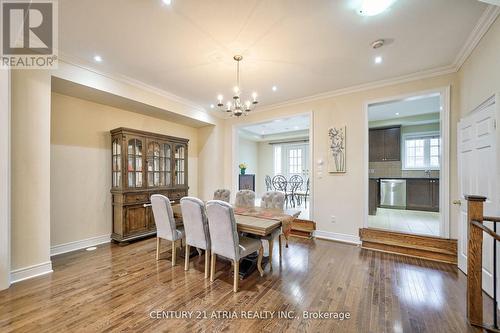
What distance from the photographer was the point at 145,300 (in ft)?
7.06

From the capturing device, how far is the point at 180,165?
16.2 ft

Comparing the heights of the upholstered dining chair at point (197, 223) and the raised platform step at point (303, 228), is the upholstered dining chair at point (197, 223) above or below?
above

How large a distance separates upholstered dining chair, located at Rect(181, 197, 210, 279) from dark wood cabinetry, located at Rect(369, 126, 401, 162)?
6.15m

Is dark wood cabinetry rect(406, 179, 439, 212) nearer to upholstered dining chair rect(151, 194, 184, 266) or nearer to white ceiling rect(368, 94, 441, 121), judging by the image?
white ceiling rect(368, 94, 441, 121)

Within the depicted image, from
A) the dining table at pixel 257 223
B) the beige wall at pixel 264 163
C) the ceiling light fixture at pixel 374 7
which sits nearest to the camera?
the ceiling light fixture at pixel 374 7

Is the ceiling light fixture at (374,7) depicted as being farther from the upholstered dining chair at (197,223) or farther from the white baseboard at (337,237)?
the white baseboard at (337,237)

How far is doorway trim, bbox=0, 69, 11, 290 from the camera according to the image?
89.4 inches

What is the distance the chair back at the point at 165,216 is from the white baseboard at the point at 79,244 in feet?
5.39

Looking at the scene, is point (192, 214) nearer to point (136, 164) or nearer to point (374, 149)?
point (136, 164)

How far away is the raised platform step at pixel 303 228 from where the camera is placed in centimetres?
423

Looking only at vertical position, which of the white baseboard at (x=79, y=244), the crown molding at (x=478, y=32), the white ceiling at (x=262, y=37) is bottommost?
the white baseboard at (x=79, y=244)

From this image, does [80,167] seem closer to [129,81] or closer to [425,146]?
[129,81]

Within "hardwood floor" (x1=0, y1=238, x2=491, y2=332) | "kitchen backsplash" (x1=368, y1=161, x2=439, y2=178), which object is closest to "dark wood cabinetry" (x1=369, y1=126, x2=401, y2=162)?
"kitchen backsplash" (x1=368, y1=161, x2=439, y2=178)

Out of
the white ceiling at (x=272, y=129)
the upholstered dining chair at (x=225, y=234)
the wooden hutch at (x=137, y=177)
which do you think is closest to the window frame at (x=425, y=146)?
the white ceiling at (x=272, y=129)
